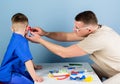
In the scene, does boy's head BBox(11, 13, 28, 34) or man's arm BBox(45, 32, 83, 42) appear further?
man's arm BBox(45, 32, 83, 42)

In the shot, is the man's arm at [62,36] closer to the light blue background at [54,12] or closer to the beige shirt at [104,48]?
the light blue background at [54,12]

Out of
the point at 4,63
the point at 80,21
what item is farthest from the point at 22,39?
the point at 80,21

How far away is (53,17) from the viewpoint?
93.3 inches

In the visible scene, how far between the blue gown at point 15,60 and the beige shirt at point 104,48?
1.33 ft

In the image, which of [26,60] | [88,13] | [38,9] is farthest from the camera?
[38,9]

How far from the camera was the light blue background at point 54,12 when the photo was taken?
2340 millimetres

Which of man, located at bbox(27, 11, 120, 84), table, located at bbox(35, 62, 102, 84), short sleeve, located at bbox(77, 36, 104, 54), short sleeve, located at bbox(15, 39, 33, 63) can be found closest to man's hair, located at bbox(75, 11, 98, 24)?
man, located at bbox(27, 11, 120, 84)

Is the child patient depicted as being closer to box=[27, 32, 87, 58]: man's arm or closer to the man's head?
box=[27, 32, 87, 58]: man's arm

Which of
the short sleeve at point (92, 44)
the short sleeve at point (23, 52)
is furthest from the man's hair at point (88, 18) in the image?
the short sleeve at point (23, 52)

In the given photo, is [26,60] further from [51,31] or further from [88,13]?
[51,31]

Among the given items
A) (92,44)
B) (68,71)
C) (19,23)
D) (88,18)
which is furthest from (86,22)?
(19,23)

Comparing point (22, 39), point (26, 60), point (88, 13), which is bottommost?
point (26, 60)

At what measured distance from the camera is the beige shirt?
1.76 m

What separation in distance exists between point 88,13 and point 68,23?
571mm
